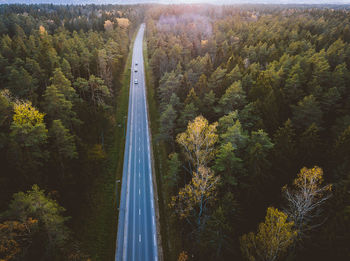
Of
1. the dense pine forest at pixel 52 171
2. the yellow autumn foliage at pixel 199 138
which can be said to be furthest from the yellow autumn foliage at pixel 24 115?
the yellow autumn foliage at pixel 199 138

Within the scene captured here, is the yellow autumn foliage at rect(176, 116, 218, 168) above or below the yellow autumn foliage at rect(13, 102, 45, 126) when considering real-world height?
below

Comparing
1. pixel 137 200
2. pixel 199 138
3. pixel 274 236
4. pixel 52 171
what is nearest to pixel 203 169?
pixel 199 138

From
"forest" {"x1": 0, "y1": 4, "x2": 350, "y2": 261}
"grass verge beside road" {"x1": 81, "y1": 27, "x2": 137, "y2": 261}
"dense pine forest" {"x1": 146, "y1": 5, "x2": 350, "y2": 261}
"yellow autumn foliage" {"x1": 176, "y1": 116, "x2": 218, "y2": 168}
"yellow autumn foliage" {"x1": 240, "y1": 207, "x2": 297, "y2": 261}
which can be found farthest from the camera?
"grass verge beside road" {"x1": 81, "y1": 27, "x2": 137, "y2": 261}

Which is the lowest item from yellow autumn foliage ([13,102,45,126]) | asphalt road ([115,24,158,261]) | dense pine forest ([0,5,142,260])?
asphalt road ([115,24,158,261])

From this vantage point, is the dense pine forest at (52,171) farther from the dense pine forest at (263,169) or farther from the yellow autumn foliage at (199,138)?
the yellow autumn foliage at (199,138)

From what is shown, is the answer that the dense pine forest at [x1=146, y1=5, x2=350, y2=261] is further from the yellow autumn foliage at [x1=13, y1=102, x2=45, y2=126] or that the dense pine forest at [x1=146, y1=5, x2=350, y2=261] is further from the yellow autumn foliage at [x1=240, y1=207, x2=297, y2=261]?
the yellow autumn foliage at [x1=13, y1=102, x2=45, y2=126]

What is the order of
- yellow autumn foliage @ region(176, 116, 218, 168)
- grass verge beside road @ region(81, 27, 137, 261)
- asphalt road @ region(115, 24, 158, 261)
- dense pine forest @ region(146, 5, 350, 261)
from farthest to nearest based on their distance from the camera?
1. asphalt road @ region(115, 24, 158, 261)
2. grass verge beside road @ region(81, 27, 137, 261)
3. yellow autumn foliage @ region(176, 116, 218, 168)
4. dense pine forest @ region(146, 5, 350, 261)

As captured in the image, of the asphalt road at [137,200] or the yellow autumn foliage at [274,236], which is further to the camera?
the asphalt road at [137,200]

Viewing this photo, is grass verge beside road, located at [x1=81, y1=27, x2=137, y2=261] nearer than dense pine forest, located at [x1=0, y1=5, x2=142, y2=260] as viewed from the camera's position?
No

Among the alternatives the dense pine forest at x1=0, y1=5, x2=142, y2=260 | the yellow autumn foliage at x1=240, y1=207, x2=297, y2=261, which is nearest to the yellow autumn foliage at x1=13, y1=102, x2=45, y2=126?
the dense pine forest at x1=0, y1=5, x2=142, y2=260

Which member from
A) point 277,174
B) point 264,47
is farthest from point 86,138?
point 264,47
